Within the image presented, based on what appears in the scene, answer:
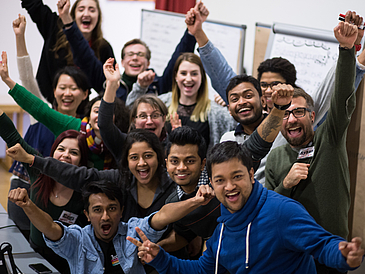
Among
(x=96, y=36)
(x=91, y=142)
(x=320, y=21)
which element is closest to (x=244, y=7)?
(x=320, y=21)

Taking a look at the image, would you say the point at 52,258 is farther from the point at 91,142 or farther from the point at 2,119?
the point at 2,119

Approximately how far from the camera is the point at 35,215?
185 centimetres

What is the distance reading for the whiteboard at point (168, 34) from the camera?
3928mm

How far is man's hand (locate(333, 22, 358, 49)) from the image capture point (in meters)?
1.64

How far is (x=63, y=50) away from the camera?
3.22m

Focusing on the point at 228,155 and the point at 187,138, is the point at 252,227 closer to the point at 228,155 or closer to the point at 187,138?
the point at 228,155

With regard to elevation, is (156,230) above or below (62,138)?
below

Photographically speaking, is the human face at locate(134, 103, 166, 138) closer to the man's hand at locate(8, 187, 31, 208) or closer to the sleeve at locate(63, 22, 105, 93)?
the sleeve at locate(63, 22, 105, 93)

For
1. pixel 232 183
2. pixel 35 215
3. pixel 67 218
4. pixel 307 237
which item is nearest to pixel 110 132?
pixel 67 218

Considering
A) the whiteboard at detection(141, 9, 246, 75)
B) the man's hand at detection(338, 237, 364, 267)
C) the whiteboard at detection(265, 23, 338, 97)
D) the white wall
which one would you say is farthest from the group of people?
the white wall

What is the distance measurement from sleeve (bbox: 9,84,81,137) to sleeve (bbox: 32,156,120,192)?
1.47 ft

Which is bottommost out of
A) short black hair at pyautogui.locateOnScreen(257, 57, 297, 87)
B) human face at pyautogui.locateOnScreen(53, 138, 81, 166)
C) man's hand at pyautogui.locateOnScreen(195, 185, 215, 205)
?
man's hand at pyautogui.locateOnScreen(195, 185, 215, 205)

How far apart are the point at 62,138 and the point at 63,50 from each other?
113 cm

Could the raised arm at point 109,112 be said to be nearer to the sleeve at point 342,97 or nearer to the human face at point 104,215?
the human face at point 104,215
